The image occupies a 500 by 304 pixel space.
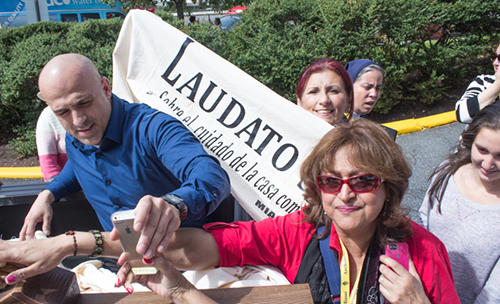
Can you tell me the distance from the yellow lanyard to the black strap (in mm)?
19

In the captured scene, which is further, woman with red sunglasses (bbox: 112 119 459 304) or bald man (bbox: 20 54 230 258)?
bald man (bbox: 20 54 230 258)

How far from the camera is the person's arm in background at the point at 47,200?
2023mm

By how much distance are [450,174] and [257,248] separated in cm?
127

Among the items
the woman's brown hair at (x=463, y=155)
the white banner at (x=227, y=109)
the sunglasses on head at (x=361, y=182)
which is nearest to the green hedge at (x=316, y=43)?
the white banner at (x=227, y=109)

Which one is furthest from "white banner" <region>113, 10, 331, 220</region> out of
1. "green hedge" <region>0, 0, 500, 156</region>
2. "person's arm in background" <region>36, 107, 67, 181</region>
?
"green hedge" <region>0, 0, 500, 156</region>

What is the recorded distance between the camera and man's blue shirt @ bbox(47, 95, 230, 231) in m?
1.93

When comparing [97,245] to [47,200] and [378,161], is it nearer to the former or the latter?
[47,200]

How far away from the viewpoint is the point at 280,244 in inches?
70.6

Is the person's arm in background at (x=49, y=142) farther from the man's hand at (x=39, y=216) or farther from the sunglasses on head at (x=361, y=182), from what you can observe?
the sunglasses on head at (x=361, y=182)

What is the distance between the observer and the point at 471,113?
2.84 meters

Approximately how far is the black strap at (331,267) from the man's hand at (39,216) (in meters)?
1.54

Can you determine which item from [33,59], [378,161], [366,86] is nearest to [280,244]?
[378,161]

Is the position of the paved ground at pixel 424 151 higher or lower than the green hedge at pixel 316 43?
lower

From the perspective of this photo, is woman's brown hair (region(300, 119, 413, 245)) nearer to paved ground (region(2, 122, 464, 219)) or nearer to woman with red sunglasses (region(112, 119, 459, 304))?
woman with red sunglasses (region(112, 119, 459, 304))
